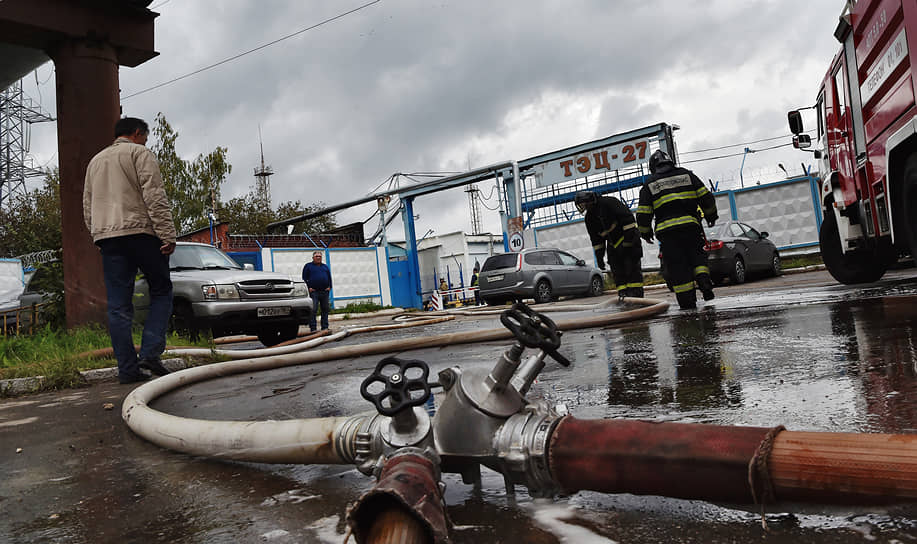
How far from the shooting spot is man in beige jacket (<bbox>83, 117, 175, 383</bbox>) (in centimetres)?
453

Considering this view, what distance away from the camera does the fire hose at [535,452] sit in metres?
1.06

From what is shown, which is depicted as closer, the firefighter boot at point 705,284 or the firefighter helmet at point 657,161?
the firefighter boot at point 705,284

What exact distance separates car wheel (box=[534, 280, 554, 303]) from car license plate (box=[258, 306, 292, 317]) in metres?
9.47

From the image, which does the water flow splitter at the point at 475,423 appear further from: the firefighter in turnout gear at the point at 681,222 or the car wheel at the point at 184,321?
the car wheel at the point at 184,321

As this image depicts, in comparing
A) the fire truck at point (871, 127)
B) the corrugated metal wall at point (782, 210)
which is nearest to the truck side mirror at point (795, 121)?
the fire truck at point (871, 127)

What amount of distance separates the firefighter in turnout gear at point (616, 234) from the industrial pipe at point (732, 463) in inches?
285

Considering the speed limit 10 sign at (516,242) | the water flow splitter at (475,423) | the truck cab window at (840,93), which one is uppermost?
the speed limit 10 sign at (516,242)

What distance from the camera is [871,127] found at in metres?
5.17

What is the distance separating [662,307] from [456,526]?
5127mm

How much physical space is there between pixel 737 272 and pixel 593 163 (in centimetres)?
1153

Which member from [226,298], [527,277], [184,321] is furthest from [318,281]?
[527,277]

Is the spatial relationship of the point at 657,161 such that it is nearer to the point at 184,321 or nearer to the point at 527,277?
the point at 184,321

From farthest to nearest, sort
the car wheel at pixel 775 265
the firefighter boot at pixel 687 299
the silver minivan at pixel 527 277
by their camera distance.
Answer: the silver minivan at pixel 527 277, the car wheel at pixel 775 265, the firefighter boot at pixel 687 299

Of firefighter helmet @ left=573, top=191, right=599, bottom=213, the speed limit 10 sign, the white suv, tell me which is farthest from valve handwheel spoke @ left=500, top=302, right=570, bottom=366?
the speed limit 10 sign
